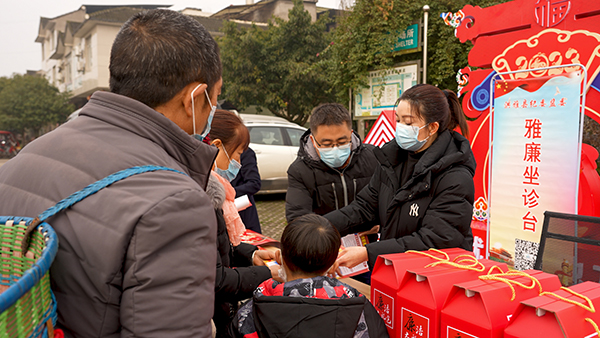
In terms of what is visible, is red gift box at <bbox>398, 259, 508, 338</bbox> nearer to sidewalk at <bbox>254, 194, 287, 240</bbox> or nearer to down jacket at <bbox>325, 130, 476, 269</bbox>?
down jacket at <bbox>325, 130, 476, 269</bbox>

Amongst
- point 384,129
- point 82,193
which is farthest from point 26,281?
point 384,129

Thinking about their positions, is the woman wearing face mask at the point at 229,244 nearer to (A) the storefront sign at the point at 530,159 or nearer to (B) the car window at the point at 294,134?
(A) the storefront sign at the point at 530,159

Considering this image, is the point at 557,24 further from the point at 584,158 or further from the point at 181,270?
the point at 181,270

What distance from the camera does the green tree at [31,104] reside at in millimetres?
26859

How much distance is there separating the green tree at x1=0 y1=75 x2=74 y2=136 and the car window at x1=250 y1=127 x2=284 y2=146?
23.4 metres

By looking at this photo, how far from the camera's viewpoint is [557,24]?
350 centimetres

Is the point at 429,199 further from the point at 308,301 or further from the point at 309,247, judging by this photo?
the point at 308,301

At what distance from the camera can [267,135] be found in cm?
873

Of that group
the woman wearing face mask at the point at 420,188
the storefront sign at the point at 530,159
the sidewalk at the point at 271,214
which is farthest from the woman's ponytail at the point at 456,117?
the sidewalk at the point at 271,214

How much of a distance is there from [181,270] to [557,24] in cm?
387

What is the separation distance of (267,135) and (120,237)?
8.04 meters

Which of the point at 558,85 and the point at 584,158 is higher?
the point at 558,85

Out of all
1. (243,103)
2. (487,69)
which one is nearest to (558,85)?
(487,69)

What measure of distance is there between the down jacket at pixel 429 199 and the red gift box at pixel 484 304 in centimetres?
53
